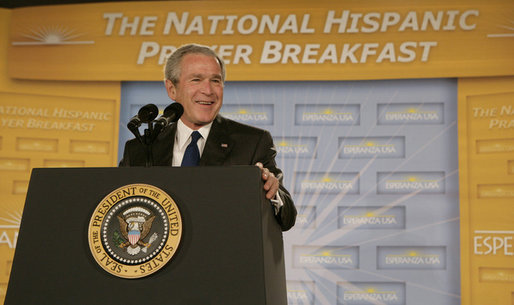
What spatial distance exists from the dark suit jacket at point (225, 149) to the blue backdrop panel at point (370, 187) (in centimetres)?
198

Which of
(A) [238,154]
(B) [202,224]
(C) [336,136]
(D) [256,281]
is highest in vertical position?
(C) [336,136]

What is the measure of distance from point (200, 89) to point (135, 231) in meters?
0.68

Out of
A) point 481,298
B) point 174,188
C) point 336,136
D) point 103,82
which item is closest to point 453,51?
point 336,136

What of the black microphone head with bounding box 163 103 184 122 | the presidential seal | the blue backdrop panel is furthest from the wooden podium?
the blue backdrop panel

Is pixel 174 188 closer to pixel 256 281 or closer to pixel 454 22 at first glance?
pixel 256 281

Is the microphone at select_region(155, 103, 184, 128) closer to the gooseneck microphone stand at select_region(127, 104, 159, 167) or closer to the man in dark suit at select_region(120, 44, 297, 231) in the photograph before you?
the gooseneck microphone stand at select_region(127, 104, 159, 167)

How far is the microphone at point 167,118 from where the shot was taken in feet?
4.05

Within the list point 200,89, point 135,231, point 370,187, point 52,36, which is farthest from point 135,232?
point 52,36

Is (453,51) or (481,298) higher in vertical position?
(453,51)

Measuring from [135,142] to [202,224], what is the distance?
1.98ft

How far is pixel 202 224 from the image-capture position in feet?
3.58

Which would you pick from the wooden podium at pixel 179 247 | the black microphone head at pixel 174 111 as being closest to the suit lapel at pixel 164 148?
the black microphone head at pixel 174 111

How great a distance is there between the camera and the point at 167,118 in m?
1.29

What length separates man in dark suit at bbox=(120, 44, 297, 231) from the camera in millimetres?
1548
